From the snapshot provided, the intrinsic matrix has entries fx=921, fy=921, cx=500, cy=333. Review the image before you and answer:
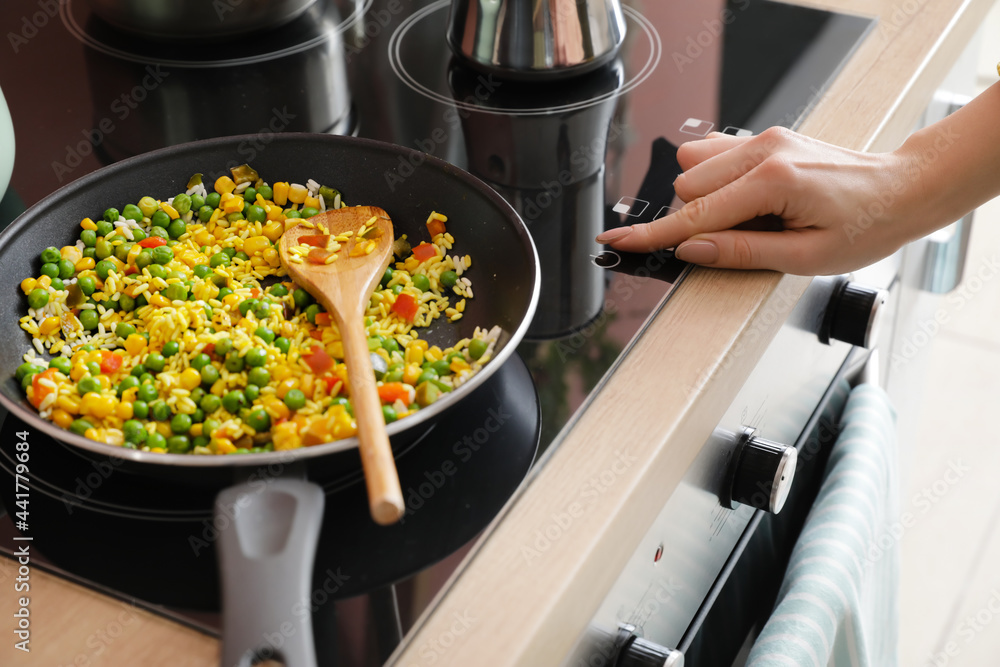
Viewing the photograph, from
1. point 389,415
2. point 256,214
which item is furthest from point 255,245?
point 389,415

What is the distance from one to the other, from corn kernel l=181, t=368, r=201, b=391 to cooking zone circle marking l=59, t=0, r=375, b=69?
564 millimetres

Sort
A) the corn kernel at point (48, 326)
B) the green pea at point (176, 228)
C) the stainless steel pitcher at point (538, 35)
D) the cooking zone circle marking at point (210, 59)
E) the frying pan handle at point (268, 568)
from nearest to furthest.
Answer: the frying pan handle at point (268, 568), the corn kernel at point (48, 326), the green pea at point (176, 228), the stainless steel pitcher at point (538, 35), the cooking zone circle marking at point (210, 59)

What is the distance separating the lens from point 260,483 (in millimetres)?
542

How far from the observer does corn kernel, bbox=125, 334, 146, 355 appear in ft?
2.22

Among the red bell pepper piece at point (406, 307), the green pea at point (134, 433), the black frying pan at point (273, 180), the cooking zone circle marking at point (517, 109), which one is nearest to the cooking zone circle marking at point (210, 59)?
the cooking zone circle marking at point (517, 109)

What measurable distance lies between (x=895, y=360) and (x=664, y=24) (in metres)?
0.55

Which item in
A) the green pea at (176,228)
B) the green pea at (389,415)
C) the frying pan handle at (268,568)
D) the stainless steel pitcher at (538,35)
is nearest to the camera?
the frying pan handle at (268,568)

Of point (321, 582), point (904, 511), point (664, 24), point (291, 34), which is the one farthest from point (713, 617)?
point (904, 511)

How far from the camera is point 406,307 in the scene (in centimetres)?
72

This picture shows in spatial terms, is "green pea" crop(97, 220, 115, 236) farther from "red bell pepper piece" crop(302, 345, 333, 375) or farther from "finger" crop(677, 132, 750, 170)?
"finger" crop(677, 132, 750, 170)

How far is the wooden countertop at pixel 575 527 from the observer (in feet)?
1.68

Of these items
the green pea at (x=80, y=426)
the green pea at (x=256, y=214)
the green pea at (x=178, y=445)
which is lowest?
the green pea at (x=178, y=445)

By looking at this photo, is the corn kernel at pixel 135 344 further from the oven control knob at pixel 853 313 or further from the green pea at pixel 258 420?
the oven control knob at pixel 853 313

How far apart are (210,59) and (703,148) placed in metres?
0.61
